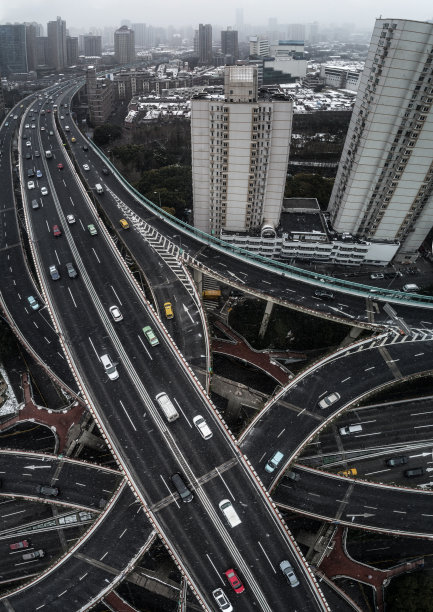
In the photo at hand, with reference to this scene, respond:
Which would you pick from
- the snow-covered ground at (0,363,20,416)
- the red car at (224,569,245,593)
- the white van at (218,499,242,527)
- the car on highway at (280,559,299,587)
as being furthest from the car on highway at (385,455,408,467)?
the snow-covered ground at (0,363,20,416)

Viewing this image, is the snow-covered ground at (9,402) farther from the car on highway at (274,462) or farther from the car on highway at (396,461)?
the car on highway at (396,461)

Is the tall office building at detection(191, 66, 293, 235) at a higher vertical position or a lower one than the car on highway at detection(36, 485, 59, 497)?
higher

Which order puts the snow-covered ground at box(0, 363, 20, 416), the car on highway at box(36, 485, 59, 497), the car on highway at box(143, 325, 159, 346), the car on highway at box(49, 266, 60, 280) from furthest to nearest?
1. the car on highway at box(49, 266, 60, 280)
2. the snow-covered ground at box(0, 363, 20, 416)
3. the car on highway at box(143, 325, 159, 346)
4. the car on highway at box(36, 485, 59, 497)

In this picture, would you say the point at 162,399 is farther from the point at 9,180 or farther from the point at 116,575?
the point at 9,180

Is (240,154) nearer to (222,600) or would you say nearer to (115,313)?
(115,313)

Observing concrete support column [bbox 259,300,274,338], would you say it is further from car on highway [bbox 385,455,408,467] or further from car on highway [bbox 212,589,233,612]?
car on highway [bbox 212,589,233,612]

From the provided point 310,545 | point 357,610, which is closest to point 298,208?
point 310,545

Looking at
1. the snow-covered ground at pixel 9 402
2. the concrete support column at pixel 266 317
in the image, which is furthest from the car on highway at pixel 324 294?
the snow-covered ground at pixel 9 402
